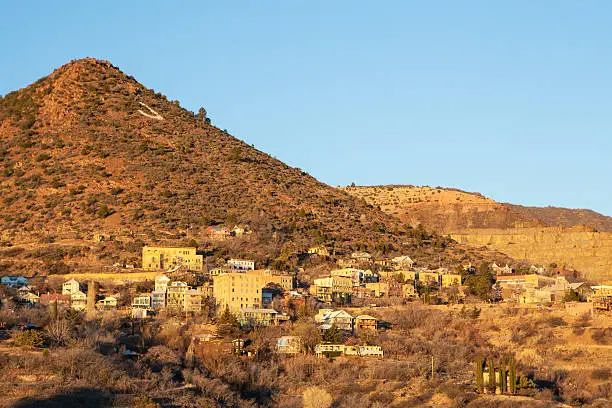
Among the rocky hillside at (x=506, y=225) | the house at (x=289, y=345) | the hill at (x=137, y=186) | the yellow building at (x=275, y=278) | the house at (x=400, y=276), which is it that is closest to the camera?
the house at (x=289, y=345)

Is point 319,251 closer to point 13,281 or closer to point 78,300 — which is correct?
point 78,300

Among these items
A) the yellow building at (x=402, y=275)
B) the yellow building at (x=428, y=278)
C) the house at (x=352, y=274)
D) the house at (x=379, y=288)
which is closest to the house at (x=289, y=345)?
the house at (x=379, y=288)

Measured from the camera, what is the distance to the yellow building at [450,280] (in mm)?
100750

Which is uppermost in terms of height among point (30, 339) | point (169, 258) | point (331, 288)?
point (169, 258)

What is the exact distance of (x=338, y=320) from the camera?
83.5m

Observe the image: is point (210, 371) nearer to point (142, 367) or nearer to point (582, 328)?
point (142, 367)

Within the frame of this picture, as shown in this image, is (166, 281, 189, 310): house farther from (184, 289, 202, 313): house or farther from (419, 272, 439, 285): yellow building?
(419, 272, 439, 285): yellow building

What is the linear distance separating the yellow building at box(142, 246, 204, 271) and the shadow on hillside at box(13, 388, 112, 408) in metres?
32.7

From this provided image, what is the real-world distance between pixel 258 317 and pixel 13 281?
708 inches

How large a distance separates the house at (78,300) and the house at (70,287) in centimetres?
61

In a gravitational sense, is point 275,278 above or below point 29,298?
above

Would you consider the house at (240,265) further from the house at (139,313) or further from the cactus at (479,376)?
the cactus at (479,376)

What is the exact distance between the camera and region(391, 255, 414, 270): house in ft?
346

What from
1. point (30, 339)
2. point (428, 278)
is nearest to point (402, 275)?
point (428, 278)
